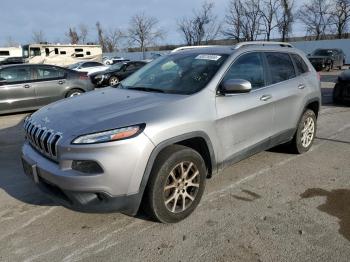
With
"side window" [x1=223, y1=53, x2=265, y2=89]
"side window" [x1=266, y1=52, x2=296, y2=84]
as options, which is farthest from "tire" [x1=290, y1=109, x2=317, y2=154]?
"side window" [x1=223, y1=53, x2=265, y2=89]

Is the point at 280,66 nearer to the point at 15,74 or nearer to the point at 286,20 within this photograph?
the point at 15,74

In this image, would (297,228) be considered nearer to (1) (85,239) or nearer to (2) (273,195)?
(2) (273,195)

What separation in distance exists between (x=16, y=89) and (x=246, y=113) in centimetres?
765

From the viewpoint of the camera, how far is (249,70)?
4633 millimetres

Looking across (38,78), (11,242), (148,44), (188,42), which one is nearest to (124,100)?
(11,242)

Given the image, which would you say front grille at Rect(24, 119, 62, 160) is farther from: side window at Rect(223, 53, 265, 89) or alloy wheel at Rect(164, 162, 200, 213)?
side window at Rect(223, 53, 265, 89)

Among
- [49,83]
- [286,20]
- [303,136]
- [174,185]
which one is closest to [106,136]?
[174,185]

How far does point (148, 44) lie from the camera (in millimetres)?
61188

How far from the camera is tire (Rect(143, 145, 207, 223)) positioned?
3459mm

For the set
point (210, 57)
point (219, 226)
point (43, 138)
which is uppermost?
point (210, 57)

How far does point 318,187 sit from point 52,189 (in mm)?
3046

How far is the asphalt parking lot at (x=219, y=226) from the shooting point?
3260 millimetres

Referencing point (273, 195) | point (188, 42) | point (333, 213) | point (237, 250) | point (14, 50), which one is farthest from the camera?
point (188, 42)

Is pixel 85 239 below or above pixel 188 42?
below
